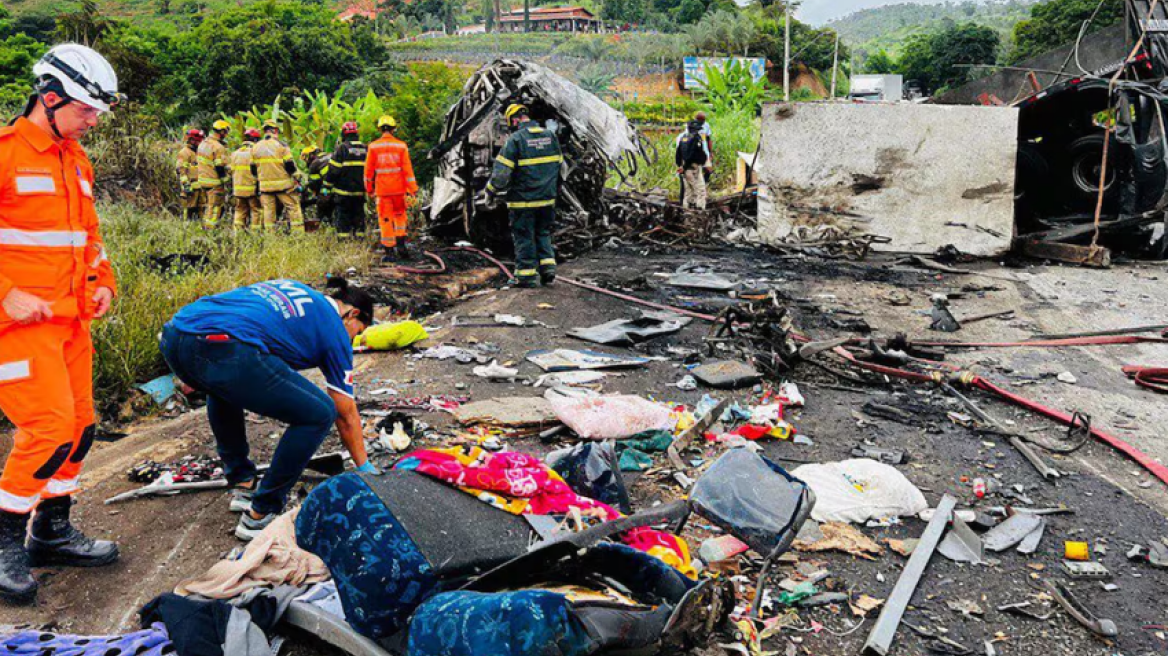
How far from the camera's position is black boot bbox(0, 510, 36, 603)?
113 inches

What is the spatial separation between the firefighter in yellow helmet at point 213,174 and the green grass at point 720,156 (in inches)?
249

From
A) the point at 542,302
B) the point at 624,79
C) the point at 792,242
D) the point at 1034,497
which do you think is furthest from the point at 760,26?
the point at 1034,497

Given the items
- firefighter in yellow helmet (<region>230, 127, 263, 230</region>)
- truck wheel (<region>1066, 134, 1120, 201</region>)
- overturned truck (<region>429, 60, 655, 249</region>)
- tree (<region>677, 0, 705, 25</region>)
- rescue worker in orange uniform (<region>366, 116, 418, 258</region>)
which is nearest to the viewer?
rescue worker in orange uniform (<region>366, 116, 418, 258</region>)

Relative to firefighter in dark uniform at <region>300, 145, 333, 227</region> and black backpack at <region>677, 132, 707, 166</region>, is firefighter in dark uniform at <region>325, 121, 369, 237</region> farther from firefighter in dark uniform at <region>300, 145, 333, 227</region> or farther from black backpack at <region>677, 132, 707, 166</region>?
black backpack at <region>677, 132, 707, 166</region>

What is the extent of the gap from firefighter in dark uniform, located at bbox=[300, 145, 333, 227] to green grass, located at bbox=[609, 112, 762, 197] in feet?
16.6

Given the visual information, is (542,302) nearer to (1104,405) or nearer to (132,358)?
(132,358)

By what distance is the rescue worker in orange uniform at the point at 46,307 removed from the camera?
287 centimetres

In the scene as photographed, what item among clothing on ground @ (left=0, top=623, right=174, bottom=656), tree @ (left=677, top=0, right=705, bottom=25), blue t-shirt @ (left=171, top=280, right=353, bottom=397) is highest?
tree @ (left=677, top=0, right=705, bottom=25)

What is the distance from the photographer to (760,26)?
175 feet

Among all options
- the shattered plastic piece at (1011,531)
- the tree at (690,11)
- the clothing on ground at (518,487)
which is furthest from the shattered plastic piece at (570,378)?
the tree at (690,11)

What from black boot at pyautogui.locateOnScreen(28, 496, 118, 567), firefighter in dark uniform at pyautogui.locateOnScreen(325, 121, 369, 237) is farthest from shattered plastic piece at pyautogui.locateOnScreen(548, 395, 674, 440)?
firefighter in dark uniform at pyautogui.locateOnScreen(325, 121, 369, 237)

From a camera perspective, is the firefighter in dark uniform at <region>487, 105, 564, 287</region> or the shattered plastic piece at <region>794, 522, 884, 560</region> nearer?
the shattered plastic piece at <region>794, 522, 884, 560</region>

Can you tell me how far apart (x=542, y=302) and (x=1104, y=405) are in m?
4.55

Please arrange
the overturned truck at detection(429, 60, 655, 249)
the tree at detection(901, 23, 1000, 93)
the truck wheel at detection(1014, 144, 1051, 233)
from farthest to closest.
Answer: the tree at detection(901, 23, 1000, 93)
the truck wheel at detection(1014, 144, 1051, 233)
the overturned truck at detection(429, 60, 655, 249)
